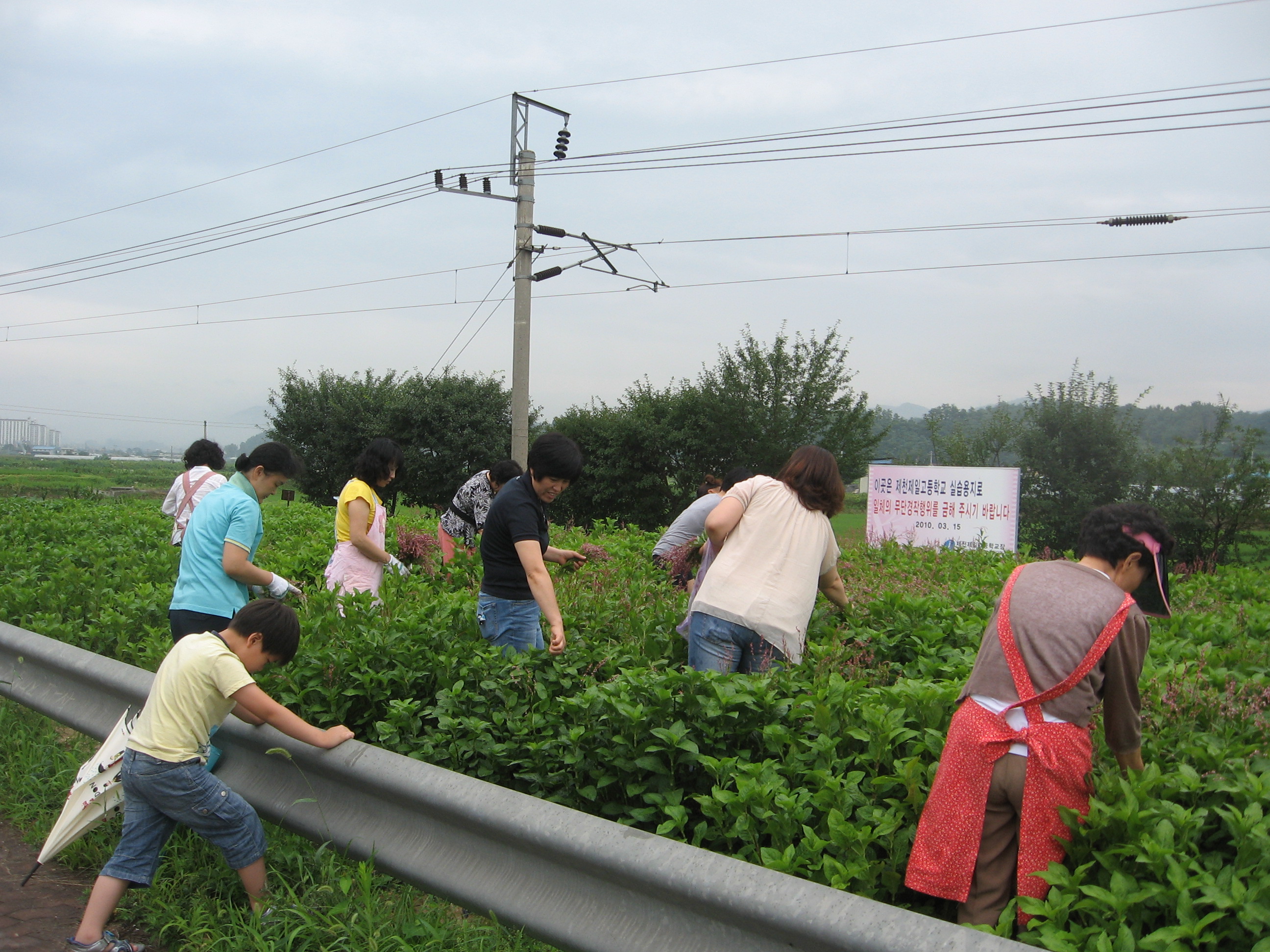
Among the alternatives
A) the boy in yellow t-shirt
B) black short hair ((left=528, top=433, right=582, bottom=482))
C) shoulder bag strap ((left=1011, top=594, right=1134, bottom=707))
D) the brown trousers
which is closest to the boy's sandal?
the boy in yellow t-shirt

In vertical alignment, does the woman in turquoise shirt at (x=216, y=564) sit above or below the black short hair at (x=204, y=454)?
below

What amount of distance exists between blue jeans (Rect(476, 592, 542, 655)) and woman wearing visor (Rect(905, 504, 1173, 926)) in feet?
7.15

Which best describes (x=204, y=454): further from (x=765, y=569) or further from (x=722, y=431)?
(x=722, y=431)

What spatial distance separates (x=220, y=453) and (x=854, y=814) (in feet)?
19.8

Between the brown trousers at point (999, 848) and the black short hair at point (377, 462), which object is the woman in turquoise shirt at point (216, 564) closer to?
the black short hair at point (377, 462)

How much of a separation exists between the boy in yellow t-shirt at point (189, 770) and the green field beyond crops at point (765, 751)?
21 cm

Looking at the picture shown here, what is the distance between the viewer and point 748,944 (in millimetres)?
2379

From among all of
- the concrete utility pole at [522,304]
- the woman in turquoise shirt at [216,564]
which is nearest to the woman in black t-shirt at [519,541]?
the woman in turquoise shirt at [216,564]

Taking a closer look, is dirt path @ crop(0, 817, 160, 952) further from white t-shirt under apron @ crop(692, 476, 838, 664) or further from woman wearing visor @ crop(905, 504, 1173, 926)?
woman wearing visor @ crop(905, 504, 1173, 926)

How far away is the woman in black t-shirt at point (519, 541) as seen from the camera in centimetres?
444

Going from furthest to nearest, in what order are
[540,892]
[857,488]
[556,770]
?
[857,488], [556,770], [540,892]

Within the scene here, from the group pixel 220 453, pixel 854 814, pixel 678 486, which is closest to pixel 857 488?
pixel 678 486

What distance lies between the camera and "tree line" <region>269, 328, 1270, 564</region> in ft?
101

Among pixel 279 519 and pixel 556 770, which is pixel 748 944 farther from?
pixel 279 519
